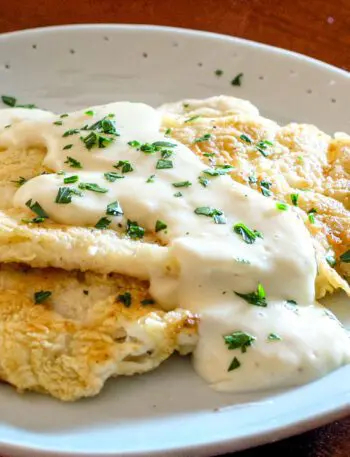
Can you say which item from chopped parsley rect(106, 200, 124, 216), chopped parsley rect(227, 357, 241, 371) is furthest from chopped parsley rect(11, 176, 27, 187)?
chopped parsley rect(227, 357, 241, 371)

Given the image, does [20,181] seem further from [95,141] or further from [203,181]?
Answer: [203,181]

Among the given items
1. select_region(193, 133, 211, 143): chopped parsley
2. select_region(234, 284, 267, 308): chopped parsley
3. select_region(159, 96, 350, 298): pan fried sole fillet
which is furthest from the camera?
select_region(193, 133, 211, 143): chopped parsley

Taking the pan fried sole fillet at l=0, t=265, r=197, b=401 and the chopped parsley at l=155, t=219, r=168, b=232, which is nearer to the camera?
the pan fried sole fillet at l=0, t=265, r=197, b=401

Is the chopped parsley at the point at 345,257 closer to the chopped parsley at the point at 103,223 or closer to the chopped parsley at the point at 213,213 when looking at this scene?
the chopped parsley at the point at 213,213

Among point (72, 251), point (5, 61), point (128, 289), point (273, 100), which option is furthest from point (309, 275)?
point (5, 61)

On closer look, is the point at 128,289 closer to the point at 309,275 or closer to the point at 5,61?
the point at 309,275

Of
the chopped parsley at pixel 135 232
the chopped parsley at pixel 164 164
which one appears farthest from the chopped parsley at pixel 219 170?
the chopped parsley at pixel 135 232

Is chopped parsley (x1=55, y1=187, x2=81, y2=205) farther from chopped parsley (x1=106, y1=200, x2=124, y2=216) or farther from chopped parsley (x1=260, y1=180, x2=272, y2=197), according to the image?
chopped parsley (x1=260, y1=180, x2=272, y2=197)
